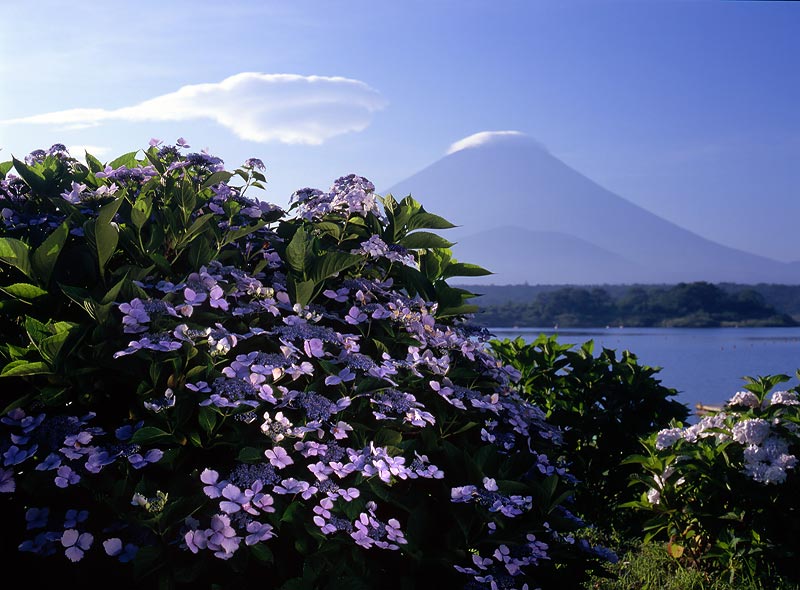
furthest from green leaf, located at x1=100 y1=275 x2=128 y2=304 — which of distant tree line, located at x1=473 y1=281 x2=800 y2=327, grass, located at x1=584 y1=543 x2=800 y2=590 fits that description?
distant tree line, located at x1=473 y1=281 x2=800 y2=327

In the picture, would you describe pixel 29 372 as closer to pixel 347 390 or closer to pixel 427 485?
pixel 347 390

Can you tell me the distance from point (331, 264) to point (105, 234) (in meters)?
0.82

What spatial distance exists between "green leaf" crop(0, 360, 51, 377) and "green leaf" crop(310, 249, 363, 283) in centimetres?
99

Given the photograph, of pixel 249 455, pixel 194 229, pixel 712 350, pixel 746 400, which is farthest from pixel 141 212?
pixel 712 350

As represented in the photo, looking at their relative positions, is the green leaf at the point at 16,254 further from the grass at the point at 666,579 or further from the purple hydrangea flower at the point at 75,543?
the grass at the point at 666,579

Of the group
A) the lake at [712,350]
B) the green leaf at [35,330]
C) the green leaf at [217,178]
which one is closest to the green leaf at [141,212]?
the green leaf at [217,178]

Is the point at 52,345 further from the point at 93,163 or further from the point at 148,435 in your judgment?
the point at 93,163

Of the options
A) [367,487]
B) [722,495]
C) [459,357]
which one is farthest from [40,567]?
[722,495]

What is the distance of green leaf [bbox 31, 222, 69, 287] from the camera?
2.66m

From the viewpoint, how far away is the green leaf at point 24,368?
2.34m

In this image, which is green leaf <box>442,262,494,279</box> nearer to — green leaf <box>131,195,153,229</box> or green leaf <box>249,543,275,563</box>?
green leaf <box>131,195,153,229</box>

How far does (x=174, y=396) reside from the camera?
93.7 inches

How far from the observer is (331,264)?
2840 mm

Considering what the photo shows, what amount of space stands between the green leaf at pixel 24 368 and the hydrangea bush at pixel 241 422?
11 mm
